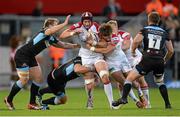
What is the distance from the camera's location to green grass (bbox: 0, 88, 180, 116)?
17484 mm

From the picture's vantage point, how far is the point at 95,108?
19.6 meters

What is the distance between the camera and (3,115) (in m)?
17.2

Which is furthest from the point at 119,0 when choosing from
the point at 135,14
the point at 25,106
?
the point at 25,106

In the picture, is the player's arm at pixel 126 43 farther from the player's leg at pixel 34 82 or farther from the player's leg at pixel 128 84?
the player's leg at pixel 34 82

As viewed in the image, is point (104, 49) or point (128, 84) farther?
point (104, 49)

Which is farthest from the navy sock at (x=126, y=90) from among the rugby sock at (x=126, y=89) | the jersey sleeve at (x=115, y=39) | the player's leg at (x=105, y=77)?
the jersey sleeve at (x=115, y=39)

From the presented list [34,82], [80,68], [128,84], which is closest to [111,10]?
[34,82]

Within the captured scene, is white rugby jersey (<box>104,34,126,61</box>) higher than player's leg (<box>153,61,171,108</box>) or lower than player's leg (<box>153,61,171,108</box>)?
higher

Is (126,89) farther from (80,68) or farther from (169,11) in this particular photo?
(169,11)

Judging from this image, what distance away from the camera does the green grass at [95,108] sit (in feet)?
57.4

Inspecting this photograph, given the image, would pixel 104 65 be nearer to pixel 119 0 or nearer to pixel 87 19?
pixel 87 19

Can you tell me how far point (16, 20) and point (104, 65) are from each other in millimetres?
12947

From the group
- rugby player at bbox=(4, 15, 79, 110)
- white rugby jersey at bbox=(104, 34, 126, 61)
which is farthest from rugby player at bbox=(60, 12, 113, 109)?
rugby player at bbox=(4, 15, 79, 110)

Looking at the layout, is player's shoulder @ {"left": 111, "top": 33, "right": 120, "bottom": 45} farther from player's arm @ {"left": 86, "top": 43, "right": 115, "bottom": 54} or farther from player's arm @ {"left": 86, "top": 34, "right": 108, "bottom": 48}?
player's arm @ {"left": 86, "top": 34, "right": 108, "bottom": 48}
